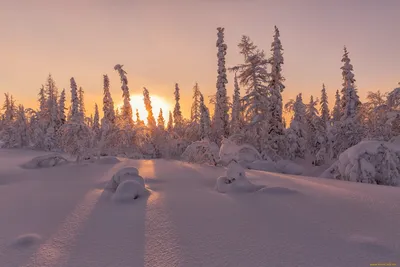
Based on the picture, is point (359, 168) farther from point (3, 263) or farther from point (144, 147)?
point (144, 147)

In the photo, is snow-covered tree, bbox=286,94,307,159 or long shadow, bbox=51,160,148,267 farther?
snow-covered tree, bbox=286,94,307,159

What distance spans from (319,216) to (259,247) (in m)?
1.12

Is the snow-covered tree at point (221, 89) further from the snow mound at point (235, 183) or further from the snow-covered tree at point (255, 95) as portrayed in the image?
A: the snow mound at point (235, 183)

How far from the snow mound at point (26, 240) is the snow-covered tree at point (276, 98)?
777 inches

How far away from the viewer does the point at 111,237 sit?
2.63 m

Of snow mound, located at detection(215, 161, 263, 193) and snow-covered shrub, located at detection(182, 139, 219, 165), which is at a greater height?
snow-covered shrub, located at detection(182, 139, 219, 165)

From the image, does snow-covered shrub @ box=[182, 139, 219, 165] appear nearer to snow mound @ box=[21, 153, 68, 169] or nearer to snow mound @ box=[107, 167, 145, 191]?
snow mound @ box=[21, 153, 68, 169]

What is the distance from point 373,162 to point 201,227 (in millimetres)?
8636

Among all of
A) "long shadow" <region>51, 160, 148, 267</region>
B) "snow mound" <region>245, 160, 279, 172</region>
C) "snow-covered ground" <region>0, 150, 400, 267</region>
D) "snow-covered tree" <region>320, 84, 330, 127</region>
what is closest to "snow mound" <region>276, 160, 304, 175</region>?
"snow mound" <region>245, 160, 279, 172</region>

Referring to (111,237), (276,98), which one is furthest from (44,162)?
(276,98)

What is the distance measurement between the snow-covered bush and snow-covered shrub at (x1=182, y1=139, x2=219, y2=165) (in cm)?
442

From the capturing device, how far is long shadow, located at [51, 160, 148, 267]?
7.19ft

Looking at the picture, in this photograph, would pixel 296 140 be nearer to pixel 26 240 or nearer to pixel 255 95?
pixel 255 95

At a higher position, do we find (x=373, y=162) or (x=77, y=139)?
(x=77, y=139)
